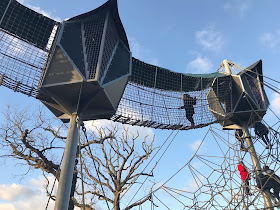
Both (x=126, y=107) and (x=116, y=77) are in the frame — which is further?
(x=126, y=107)

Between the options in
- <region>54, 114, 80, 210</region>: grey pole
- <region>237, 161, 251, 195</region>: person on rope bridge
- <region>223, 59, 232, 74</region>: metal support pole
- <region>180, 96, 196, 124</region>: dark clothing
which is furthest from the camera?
<region>223, 59, 232, 74</region>: metal support pole

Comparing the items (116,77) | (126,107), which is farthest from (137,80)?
(116,77)

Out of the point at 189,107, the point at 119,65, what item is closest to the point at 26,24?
the point at 119,65

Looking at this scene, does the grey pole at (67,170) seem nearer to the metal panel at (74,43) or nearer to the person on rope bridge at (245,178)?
the metal panel at (74,43)

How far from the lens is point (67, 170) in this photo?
27.3ft

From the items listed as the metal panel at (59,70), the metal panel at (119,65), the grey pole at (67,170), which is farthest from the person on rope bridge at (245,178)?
the metal panel at (59,70)

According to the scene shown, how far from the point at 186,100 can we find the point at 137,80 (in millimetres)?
2913

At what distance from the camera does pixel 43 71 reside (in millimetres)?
9688

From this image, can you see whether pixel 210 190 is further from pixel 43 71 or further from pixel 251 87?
pixel 251 87

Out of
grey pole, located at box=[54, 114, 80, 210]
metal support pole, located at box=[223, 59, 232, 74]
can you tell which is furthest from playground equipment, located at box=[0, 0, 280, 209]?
Result: metal support pole, located at box=[223, 59, 232, 74]

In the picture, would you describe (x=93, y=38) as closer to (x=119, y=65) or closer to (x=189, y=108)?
(x=119, y=65)

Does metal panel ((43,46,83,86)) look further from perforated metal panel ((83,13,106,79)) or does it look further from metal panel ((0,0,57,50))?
metal panel ((0,0,57,50))

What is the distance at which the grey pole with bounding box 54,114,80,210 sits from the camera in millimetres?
7727

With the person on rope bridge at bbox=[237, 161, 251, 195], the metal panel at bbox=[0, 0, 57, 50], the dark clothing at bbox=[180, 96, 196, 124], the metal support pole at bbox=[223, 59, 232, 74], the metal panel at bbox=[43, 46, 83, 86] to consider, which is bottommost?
the person on rope bridge at bbox=[237, 161, 251, 195]
